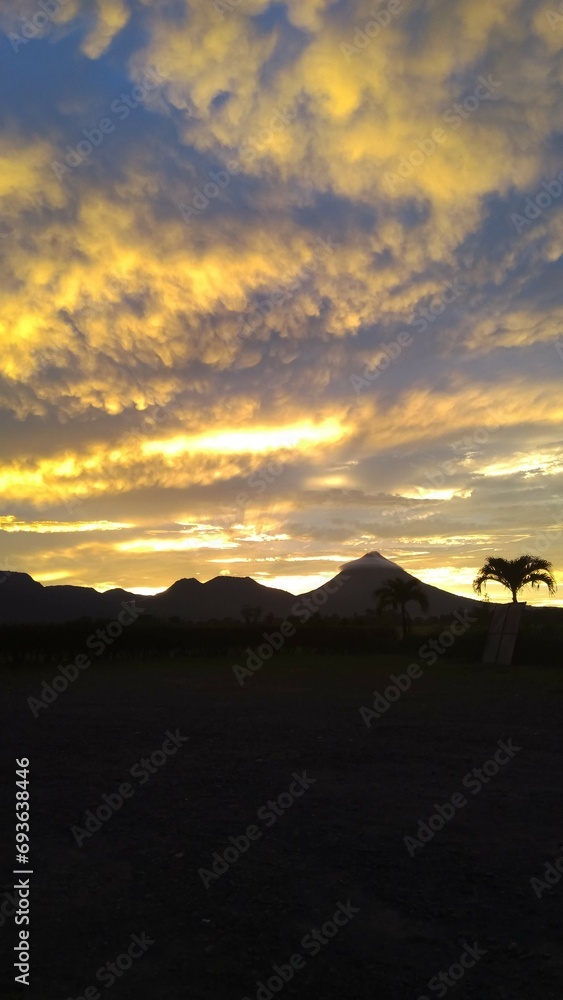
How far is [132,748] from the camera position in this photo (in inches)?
Answer: 418

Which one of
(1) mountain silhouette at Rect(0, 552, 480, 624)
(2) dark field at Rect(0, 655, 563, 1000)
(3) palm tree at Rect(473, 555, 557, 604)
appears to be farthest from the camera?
(1) mountain silhouette at Rect(0, 552, 480, 624)

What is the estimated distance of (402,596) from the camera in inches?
1731

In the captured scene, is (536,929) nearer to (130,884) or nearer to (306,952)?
(306,952)

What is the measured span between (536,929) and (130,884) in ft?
9.56

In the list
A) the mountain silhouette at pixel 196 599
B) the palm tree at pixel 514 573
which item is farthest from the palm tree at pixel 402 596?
the mountain silhouette at pixel 196 599

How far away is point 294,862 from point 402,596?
3910 cm

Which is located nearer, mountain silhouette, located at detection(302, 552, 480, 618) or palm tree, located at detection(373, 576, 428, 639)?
palm tree, located at detection(373, 576, 428, 639)

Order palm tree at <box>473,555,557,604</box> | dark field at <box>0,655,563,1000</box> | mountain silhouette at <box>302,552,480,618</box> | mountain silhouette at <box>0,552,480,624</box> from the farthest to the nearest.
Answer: mountain silhouette at <box>302,552,480,618</box> → mountain silhouette at <box>0,552,480,624</box> → palm tree at <box>473,555,557,604</box> → dark field at <box>0,655,563,1000</box>

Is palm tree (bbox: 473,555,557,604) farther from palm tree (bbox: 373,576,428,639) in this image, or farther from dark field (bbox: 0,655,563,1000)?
dark field (bbox: 0,655,563,1000)

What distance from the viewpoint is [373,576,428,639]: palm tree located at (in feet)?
144

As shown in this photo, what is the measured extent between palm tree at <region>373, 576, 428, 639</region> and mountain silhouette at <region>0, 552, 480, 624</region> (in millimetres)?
80884

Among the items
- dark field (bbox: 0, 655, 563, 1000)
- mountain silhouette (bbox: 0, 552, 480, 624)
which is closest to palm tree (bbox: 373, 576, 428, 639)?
dark field (bbox: 0, 655, 563, 1000)

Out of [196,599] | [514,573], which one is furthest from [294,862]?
[196,599]

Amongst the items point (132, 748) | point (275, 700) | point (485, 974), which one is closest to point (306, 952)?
point (485, 974)
